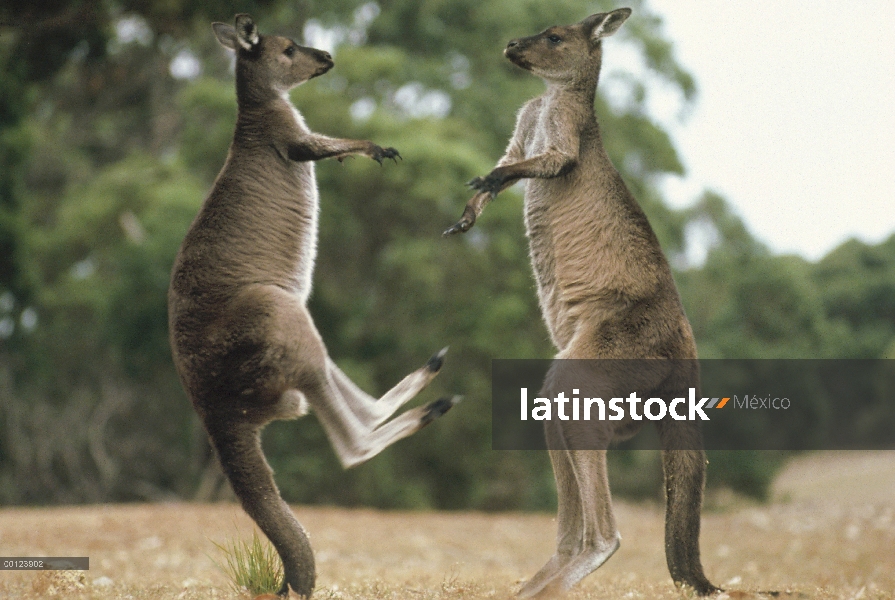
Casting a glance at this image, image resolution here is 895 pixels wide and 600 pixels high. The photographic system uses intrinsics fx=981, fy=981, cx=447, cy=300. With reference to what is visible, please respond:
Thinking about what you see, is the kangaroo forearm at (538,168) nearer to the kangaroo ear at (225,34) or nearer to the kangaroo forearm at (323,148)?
the kangaroo forearm at (323,148)

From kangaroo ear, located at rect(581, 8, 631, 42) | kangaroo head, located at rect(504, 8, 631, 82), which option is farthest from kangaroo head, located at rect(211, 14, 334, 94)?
kangaroo ear, located at rect(581, 8, 631, 42)

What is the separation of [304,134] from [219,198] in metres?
0.57

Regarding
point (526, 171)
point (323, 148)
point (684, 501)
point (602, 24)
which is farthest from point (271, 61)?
point (684, 501)

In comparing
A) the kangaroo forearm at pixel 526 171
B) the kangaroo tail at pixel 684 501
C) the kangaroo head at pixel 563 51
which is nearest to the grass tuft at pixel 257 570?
the kangaroo tail at pixel 684 501

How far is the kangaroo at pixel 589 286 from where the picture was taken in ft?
15.6

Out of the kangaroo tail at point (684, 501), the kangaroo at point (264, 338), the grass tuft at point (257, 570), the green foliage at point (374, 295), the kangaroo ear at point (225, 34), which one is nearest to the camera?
the kangaroo at point (264, 338)

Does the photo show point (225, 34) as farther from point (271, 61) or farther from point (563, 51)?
point (563, 51)

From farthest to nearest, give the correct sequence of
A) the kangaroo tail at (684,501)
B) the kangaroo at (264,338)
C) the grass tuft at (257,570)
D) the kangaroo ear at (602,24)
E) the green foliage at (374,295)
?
1. the green foliage at (374,295)
2. the kangaroo ear at (602,24)
3. the grass tuft at (257,570)
4. the kangaroo tail at (684,501)
5. the kangaroo at (264,338)

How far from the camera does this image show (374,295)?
763 inches

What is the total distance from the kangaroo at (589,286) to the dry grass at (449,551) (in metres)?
0.49

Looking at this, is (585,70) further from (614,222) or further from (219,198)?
(219,198)

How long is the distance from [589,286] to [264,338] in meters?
1.64

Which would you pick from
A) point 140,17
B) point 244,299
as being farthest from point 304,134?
point 140,17

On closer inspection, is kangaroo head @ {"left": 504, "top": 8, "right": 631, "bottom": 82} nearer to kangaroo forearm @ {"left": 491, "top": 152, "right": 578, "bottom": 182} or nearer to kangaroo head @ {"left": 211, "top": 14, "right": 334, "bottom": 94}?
kangaroo forearm @ {"left": 491, "top": 152, "right": 578, "bottom": 182}
